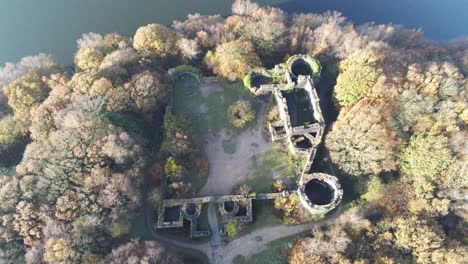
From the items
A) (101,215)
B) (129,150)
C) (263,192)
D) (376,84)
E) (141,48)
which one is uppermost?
(141,48)

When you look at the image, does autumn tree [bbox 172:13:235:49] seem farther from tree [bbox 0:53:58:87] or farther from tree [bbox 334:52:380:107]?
tree [bbox 0:53:58:87]

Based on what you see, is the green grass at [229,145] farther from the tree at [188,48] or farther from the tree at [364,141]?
the tree at [188,48]

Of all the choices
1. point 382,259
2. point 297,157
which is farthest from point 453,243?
point 297,157

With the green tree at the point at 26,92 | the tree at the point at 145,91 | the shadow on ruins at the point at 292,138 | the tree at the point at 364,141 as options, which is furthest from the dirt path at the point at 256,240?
the green tree at the point at 26,92

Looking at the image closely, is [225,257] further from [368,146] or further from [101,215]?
[368,146]

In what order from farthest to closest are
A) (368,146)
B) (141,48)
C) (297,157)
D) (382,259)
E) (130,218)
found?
(141,48) < (297,157) < (368,146) < (130,218) < (382,259)

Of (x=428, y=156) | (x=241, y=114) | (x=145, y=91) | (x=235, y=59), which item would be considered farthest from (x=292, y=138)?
(x=145, y=91)

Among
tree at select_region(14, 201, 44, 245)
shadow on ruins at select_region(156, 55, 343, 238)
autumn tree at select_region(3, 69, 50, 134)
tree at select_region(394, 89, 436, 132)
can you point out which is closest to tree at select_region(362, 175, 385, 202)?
shadow on ruins at select_region(156, 55, 343, 238)
